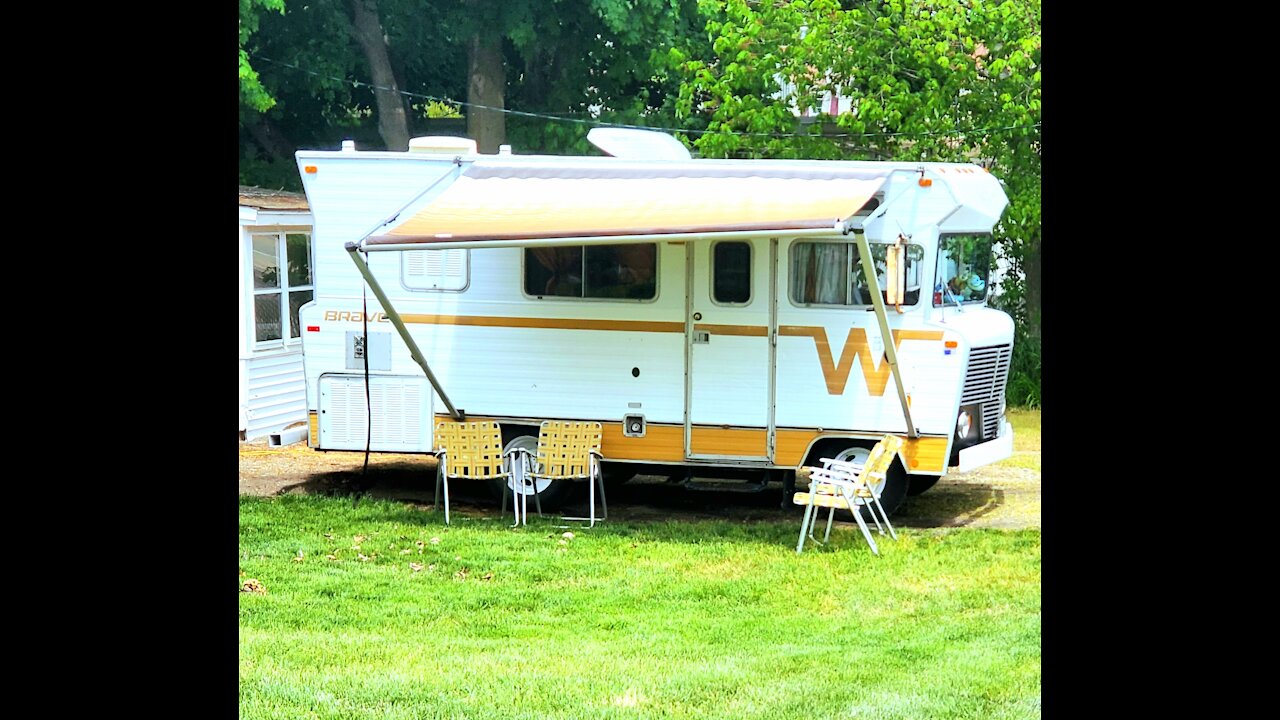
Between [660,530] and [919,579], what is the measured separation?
6.58 feet

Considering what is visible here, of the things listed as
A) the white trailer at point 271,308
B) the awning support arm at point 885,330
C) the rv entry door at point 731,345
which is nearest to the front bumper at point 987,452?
the awning support arm at point 885,330

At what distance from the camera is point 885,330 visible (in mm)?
9625

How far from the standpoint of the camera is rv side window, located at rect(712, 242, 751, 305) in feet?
33.8

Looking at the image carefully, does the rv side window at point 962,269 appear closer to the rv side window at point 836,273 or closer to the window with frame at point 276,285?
the rv side window at point 836,273

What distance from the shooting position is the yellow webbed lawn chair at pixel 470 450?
10.4m

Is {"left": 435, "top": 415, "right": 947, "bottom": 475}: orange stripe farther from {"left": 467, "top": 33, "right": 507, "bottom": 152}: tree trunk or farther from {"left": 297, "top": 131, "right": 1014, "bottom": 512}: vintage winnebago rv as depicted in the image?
{"left": 467, "top": 33, "right": 507, "bottom": 152}: tree trunk

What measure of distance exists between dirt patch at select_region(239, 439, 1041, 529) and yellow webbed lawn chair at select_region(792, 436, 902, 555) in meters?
0.98

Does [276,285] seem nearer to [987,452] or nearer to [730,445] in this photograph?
[730,445]

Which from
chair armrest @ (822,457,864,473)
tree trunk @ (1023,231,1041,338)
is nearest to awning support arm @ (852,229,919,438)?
chair armrest @ (822,457,864,473)

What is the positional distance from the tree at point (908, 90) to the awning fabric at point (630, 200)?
6.26 m

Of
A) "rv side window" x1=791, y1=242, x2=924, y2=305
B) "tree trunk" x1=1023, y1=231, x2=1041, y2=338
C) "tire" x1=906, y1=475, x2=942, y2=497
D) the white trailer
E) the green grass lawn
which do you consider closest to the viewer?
the green grass lawn

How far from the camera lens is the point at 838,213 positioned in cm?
898

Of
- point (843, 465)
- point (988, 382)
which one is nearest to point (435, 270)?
point (843, 465)
